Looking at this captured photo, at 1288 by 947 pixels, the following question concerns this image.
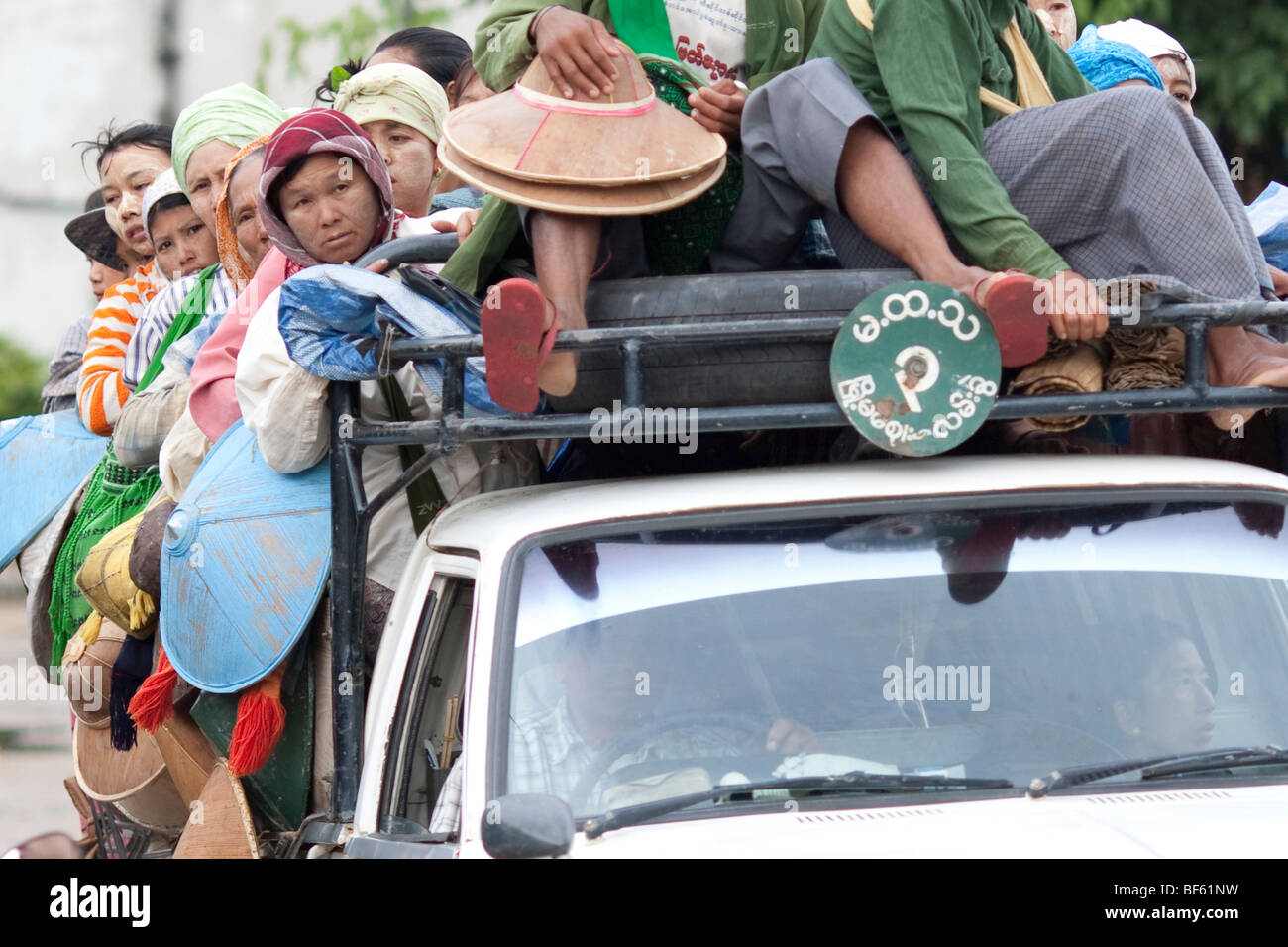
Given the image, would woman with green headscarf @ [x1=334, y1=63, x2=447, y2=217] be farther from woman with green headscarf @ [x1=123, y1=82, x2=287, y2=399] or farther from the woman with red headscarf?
the woman with red headscarf

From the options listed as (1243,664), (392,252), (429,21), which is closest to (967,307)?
(1243,664)

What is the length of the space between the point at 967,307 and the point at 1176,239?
0.55m

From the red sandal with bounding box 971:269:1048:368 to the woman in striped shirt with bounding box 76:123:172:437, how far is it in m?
3.28

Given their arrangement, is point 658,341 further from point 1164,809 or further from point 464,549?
point 1164,809

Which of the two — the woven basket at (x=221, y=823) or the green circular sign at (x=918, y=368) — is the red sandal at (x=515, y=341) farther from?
the woven basket at (x=221, y=823)

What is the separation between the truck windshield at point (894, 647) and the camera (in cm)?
268

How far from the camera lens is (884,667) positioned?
9.04 ft

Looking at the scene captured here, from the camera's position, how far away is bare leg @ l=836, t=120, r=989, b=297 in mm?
3250

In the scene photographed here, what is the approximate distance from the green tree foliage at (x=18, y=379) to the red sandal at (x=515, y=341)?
15.7 metres

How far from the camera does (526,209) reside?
3492mm

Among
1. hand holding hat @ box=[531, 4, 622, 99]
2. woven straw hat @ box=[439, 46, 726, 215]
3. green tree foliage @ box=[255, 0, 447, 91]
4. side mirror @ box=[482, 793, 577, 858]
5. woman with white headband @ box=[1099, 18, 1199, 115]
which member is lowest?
side mirror @ box=[482, 793, 577, 858]

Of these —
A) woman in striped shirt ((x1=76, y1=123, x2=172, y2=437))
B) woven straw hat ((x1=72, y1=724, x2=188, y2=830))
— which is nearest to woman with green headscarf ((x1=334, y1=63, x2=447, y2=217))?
woman in striped shirt ((x1=76, y1=123, x2=172, y2=437))

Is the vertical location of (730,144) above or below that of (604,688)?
above

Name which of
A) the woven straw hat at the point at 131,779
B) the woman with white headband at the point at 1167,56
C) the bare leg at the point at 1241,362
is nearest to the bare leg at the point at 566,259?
the bare leg at the point at 1241,362
